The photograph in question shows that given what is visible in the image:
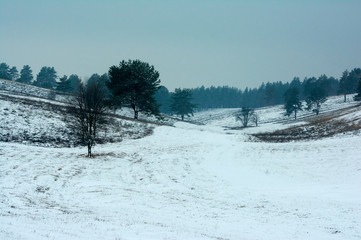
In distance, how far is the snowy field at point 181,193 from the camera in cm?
813

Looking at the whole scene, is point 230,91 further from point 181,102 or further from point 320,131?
point 320,131

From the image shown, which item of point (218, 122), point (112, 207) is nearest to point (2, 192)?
point (112, 207)

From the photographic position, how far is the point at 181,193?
13.5 m

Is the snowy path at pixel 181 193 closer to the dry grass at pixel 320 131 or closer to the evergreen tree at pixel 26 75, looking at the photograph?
the dry grass at pixel 320 131

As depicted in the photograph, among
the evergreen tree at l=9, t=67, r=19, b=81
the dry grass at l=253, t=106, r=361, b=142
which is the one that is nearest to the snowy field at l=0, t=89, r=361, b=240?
the dry grass at l=253, t=106, r=361, b=142

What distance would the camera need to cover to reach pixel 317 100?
79.5 meters

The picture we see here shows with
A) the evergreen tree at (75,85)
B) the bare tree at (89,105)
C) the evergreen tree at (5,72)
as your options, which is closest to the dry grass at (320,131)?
the bare tree at (89,105)

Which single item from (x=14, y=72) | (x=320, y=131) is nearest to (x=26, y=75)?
(x=14, y=72)

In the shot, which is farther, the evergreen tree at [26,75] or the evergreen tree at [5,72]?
the evergreen tree at [26,75]

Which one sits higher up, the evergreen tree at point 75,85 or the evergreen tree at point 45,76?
the evergreen tree at point 45,76

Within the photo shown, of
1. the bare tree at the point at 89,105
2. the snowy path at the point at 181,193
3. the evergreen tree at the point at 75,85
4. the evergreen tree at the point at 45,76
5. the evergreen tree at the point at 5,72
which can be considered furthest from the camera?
the evergreen tree at the point at 45,76

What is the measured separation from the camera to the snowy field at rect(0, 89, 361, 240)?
813 cm

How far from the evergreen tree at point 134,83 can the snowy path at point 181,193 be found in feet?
72.9

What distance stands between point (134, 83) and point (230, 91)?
469 feet
